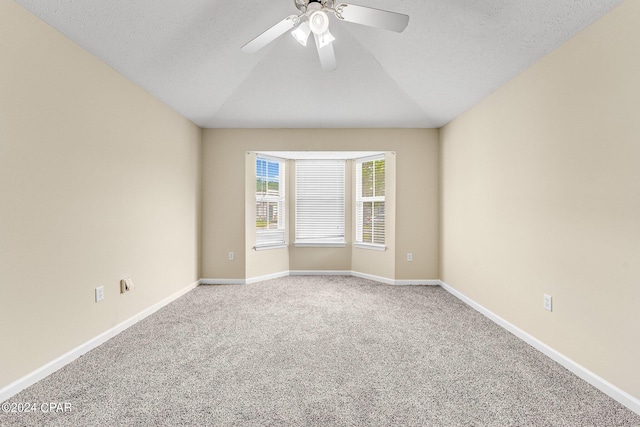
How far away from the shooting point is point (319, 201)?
4824mm

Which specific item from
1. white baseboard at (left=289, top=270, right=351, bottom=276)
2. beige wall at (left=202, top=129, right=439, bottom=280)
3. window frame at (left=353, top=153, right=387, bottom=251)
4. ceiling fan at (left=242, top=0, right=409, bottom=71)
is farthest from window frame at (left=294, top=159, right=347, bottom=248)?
ceiling fan at (left=242, top=0, right=409, bottom=71)

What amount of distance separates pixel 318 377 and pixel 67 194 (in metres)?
2.20

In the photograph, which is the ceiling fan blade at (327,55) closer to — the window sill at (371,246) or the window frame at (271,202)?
the window frame at (271,202)

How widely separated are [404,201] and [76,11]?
381cm

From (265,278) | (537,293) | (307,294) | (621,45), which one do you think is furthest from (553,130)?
(265,278)

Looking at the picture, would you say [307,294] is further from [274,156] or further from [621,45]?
[621,45]

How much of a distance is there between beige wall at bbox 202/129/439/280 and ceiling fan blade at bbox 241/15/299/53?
223 centimetres

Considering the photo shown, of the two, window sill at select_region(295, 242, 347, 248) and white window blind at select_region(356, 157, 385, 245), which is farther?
window sill at select_region(295, 242, 347, 248)

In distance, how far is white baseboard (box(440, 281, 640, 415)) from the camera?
5.24 ft

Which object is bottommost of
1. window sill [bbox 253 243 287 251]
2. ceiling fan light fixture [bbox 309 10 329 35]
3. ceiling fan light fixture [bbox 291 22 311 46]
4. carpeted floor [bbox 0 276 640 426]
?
carpeted floor [bbox 0 276 640 426]

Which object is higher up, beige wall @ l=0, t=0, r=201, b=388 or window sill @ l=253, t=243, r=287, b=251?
beige wall @ l=0, t=0, r=201, b=388

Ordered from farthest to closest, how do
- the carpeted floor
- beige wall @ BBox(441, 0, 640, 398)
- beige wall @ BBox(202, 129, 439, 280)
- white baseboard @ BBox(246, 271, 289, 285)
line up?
1. white baseboard @ BBox(246, 271, 289, 285)
2. beige wall @ BBox(202, 129, 439, 280)
3. beige wall @ BBox(441, 0, 640, 398)
4. the carpeted floor

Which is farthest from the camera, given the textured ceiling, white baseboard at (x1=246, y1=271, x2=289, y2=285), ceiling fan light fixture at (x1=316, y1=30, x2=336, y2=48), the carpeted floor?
white baseboard at (x1=246, y1=271, x2=289, y2=285)

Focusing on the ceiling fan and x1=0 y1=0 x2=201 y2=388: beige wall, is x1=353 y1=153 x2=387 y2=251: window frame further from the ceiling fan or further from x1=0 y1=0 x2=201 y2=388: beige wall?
x1=0 y1=0 x2=201 y2=388: beige wall
